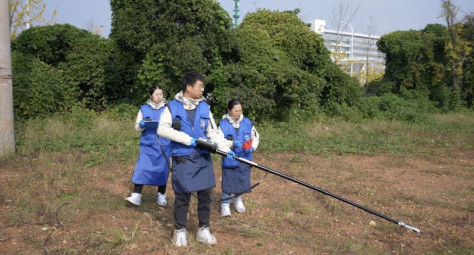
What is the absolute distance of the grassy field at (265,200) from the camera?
13.8 ft

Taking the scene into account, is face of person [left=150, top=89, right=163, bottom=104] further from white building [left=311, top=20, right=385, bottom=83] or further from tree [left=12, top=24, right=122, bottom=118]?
white building [left=311, top=20, right=385, bottom=83]

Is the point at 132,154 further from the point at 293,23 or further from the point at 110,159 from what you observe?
the point at 293,23

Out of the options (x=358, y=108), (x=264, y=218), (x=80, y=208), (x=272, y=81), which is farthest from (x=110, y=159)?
(x=358, y=108)

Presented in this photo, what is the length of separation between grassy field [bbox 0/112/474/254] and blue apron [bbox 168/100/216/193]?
0.62 m

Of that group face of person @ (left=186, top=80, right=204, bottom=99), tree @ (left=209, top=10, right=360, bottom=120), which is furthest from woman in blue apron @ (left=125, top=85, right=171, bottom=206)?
tree @ (left=209, top=10, right=360, bottom=120)

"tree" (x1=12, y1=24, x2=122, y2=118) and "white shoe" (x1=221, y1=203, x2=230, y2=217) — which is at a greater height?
"tree" (x1=12, y1=24, x2=122, y2=118)

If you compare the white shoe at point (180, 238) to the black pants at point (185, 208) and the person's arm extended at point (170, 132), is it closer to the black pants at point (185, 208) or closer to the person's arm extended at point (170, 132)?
the black pants at point (185, 208)

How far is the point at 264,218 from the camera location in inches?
198

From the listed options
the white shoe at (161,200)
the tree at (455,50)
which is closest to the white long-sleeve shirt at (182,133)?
the white shoe at (161,200)

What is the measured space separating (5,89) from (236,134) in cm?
488

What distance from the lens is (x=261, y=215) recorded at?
202 inches

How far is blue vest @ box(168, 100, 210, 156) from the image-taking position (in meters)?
3.89

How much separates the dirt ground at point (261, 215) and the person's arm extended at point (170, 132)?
1.06 meters

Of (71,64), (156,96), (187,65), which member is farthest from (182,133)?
(71,64)
